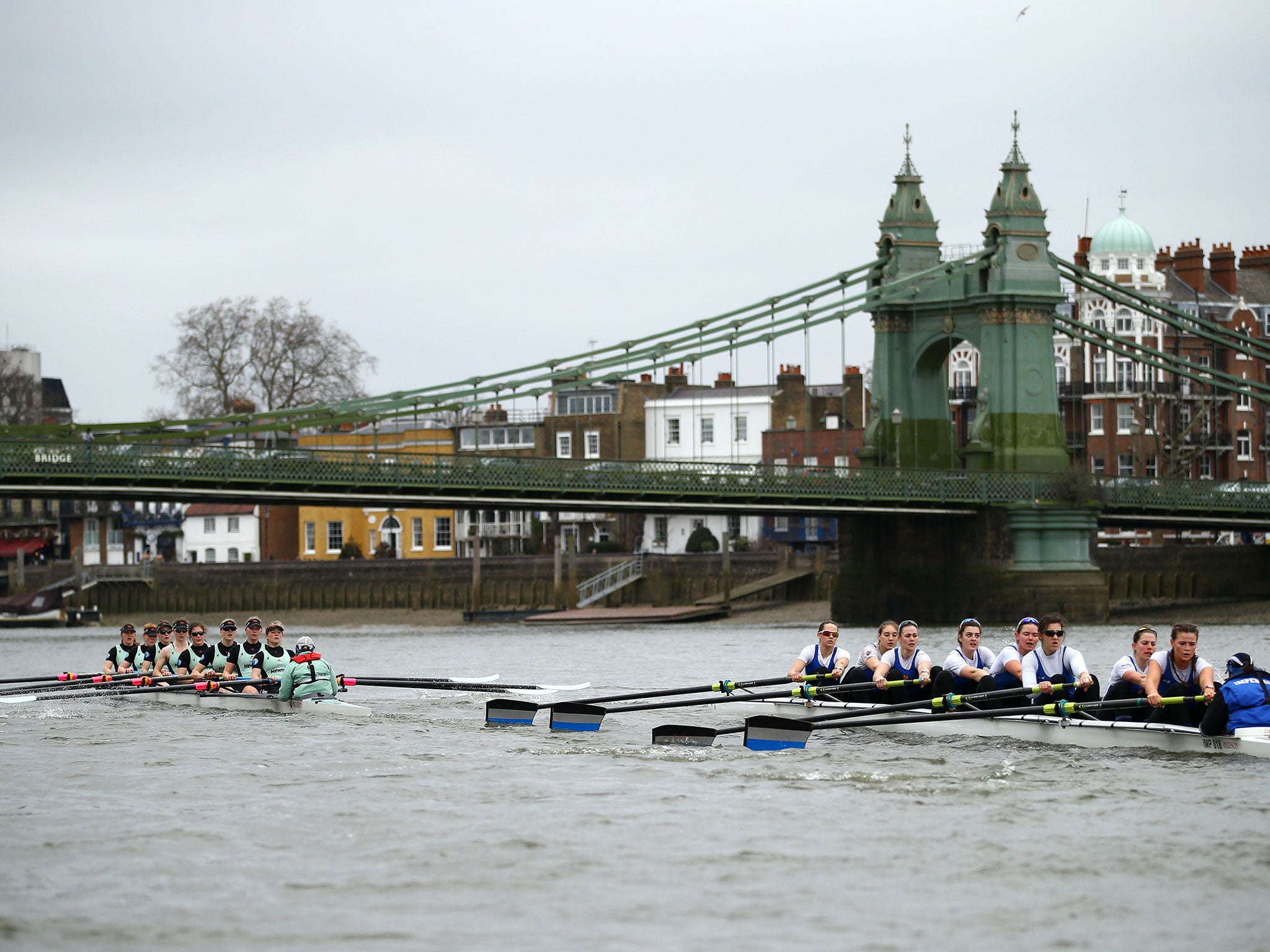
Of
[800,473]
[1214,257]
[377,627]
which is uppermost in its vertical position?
[1214,257]

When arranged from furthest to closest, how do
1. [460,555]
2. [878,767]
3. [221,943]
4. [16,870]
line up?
[460,555], [878,767], [16,870], [221,943]

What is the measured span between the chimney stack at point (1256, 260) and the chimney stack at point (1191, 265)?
6609 millimetres

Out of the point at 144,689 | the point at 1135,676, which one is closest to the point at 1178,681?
the point at 1135,676

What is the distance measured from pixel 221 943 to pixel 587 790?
6393mm

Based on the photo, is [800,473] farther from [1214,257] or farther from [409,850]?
[1214,257]

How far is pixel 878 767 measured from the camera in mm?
19328

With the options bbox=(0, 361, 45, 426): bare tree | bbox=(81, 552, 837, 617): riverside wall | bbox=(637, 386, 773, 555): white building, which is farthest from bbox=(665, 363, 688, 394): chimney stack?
bbox=(0, 361, 45, 426): bare tree

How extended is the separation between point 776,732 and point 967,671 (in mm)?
2255

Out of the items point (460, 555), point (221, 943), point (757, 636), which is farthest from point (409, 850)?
point (460, 555)

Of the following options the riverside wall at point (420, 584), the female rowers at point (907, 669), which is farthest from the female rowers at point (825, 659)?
the riverside wall at point (420, 584)

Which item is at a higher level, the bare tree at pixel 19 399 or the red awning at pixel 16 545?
the bare tree at pixel 19 399

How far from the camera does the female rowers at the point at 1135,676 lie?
1878cm

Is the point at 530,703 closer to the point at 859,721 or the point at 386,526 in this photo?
the point at 859,721

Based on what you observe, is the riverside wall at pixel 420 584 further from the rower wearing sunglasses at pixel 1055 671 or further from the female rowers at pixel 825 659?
the rower wearing sunglasses at pixel 1055 671
